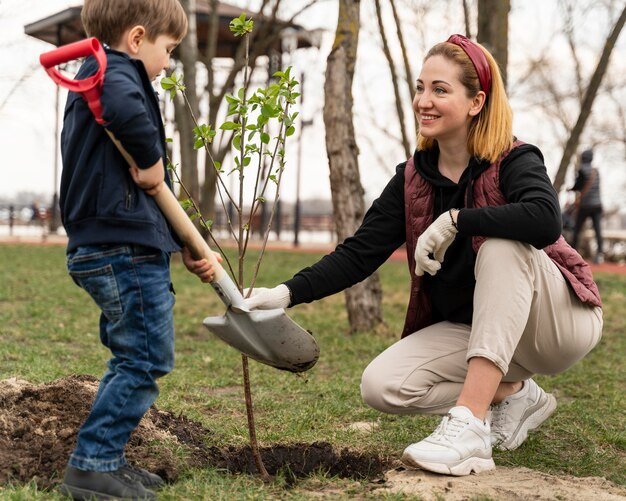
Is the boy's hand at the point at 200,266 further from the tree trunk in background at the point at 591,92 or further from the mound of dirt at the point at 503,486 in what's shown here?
the tree trunk in background at the point at 591,92

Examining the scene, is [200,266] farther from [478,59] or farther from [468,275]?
[478,59]

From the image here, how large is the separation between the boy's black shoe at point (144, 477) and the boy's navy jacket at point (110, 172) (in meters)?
0.66

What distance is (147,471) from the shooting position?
101 inches

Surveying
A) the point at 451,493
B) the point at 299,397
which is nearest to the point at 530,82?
the point at 299,397

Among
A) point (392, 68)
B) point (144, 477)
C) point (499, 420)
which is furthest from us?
point (392, 68)

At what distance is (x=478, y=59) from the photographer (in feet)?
9.84

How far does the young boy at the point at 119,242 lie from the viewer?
90.6 inches

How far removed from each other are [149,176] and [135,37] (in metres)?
0.41

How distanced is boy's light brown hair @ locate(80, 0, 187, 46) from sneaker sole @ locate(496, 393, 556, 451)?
198 cm

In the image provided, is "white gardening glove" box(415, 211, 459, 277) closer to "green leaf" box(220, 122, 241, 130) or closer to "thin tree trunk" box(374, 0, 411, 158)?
"green leaf" box(220, 122, 241, 130)

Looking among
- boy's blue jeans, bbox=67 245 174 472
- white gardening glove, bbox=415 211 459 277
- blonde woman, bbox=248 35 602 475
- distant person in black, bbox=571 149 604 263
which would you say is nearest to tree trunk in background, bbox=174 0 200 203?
distant person in black, bbox=571 149 604 263

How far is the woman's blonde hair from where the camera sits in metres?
2.98

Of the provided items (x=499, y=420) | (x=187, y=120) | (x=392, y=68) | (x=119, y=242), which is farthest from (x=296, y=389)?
(x=187, y=120)

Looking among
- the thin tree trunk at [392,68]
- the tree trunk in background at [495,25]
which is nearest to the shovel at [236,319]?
the tree trunk in background at [495,25]
